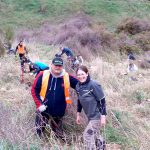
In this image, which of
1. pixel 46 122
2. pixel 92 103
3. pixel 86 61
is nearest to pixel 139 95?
pixel 46 122

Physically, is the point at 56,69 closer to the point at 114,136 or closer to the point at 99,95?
the point at 99,95

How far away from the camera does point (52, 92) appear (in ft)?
18.1

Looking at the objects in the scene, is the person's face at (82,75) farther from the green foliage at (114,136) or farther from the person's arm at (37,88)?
the green foliage at (114,136)

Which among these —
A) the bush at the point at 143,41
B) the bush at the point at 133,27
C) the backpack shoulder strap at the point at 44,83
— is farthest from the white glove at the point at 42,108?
the bush at the point at 133,27

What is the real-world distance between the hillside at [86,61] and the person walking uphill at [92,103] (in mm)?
243

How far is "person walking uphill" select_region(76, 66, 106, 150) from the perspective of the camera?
5.12 m

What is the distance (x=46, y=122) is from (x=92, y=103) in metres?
0.94

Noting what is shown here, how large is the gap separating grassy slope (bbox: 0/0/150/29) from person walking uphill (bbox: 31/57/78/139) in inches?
1090

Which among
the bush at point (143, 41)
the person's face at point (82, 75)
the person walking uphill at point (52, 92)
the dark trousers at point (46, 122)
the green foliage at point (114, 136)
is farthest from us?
the bush at point (143, 41)

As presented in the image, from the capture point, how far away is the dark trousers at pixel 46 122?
18.4ft

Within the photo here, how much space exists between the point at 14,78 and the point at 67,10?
26303 mm

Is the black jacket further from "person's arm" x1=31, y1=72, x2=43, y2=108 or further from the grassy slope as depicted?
the grassy slope

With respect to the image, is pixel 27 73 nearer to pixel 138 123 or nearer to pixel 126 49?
pixel 138 123

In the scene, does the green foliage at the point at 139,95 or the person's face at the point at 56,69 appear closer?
the person's face at the point at 56,69
